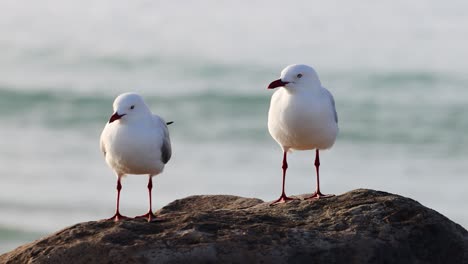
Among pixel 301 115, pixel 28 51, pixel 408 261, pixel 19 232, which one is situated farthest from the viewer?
pixel 28 51

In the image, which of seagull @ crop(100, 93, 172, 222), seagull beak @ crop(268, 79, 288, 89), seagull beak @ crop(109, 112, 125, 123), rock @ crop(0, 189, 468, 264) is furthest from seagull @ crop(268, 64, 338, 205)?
seagull beak @ crop(109, 112, 125, 123)

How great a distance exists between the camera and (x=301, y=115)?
911 centimetres

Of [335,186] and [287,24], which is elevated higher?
[287,24]

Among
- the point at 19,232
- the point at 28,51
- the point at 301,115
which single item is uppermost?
the point at 28,51

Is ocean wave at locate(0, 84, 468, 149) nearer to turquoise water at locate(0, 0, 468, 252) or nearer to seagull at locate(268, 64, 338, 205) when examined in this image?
turquoise water at locate(0, 0, 468, 252)

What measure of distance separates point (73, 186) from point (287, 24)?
8.79m

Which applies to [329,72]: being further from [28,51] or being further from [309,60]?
[28,51]

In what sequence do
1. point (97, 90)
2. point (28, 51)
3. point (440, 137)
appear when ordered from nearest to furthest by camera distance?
point (440, 137)
point (97, 90)
point (28, 51)

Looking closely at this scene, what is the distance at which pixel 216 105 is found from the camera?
916 inches

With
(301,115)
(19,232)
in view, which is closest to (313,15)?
(19,232)

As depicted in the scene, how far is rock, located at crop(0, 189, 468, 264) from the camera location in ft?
25.2

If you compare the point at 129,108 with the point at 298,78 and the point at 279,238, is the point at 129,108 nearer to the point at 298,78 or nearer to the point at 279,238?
the point at 298,78

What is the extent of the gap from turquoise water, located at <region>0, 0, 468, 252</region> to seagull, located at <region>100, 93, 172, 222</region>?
7.54 m

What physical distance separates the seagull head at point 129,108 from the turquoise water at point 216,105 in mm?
7683
